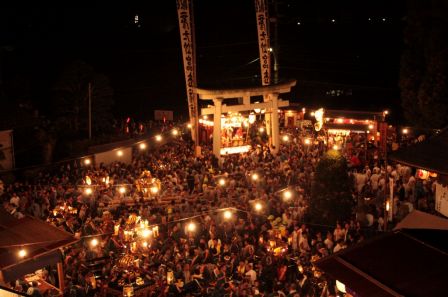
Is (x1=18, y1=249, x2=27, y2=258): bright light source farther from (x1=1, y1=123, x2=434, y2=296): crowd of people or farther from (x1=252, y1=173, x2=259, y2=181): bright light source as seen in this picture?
(x1=252, y1=173, x2=259, y2=181): bright light source

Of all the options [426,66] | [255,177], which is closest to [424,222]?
[255,177]

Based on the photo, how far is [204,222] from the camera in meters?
15.3

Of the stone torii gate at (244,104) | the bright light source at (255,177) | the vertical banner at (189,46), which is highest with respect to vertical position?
the vertical banner at (189,46)

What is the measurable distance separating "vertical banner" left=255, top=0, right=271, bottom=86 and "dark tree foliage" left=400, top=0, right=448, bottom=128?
7175 mm

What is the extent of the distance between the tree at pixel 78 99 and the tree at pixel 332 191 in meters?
17.5

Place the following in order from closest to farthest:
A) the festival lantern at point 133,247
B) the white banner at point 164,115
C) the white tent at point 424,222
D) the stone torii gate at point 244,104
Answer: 1. the white tent at point 424,222
2. the festival lantern at point 133,247
3. the stone torii gate at point 244,104
4. the white banner at point 164,115

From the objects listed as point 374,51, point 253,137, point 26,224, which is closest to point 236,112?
point 253,137

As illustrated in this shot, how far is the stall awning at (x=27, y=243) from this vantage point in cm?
978

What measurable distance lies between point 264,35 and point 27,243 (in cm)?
1782

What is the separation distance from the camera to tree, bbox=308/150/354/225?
15.1 metres

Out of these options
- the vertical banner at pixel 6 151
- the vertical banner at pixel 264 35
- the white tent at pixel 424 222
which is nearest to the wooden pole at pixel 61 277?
the white tent at pixel 424 222

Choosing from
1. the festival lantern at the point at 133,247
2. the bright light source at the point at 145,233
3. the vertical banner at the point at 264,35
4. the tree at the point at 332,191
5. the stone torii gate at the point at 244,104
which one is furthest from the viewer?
the vertical banner at the point at 264,35

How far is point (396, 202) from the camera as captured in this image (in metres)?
15.2

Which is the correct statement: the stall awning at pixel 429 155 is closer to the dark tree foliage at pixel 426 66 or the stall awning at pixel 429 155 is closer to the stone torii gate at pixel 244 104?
the stone torii gate at pixel 244 104
